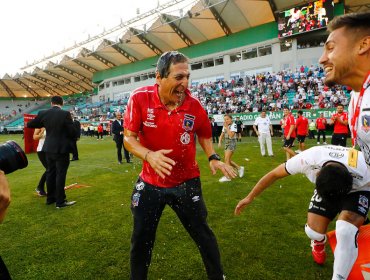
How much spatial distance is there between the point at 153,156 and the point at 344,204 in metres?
2.06

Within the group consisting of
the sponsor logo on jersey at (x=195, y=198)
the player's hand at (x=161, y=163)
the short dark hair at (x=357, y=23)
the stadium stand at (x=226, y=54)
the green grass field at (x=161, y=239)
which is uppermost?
the stadium stand at (x=226, y=54)

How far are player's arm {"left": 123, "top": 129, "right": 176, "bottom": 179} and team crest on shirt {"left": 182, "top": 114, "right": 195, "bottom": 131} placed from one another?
18.1 inches

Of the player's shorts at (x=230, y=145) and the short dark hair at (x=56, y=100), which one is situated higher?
the short dark hair at (x=56, y=100)

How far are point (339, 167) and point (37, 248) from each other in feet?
13.6

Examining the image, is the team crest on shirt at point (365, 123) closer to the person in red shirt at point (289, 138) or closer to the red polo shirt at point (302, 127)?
the person in red shirt at point (289, 138)

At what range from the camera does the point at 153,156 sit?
205 cm

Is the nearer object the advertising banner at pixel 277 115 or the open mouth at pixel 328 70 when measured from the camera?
the open mouth at pixel 328 70

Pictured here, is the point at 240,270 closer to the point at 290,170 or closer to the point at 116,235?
the point at 290,170

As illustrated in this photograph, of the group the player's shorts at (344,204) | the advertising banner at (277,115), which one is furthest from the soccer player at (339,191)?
the advertising banner at (277,115)

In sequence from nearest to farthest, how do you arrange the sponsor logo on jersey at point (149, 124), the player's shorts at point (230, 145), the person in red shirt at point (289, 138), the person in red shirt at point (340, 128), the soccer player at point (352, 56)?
1. the soccer player at point (352, 56)
2. the sponsor logo on jersey at point (149, 124)
3. the player's shorts at point (230, 145)
4. the person in red shirt at point (340, 128)
5. the person in red shirt at point (289, 138)

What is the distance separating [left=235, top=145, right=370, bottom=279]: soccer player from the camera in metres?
2.44

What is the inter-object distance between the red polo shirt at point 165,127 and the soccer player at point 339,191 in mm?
863

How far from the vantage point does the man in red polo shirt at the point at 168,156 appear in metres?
2.48

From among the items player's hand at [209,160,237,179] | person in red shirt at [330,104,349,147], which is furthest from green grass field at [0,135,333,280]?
person in red shirt at [330,104,349,147]
